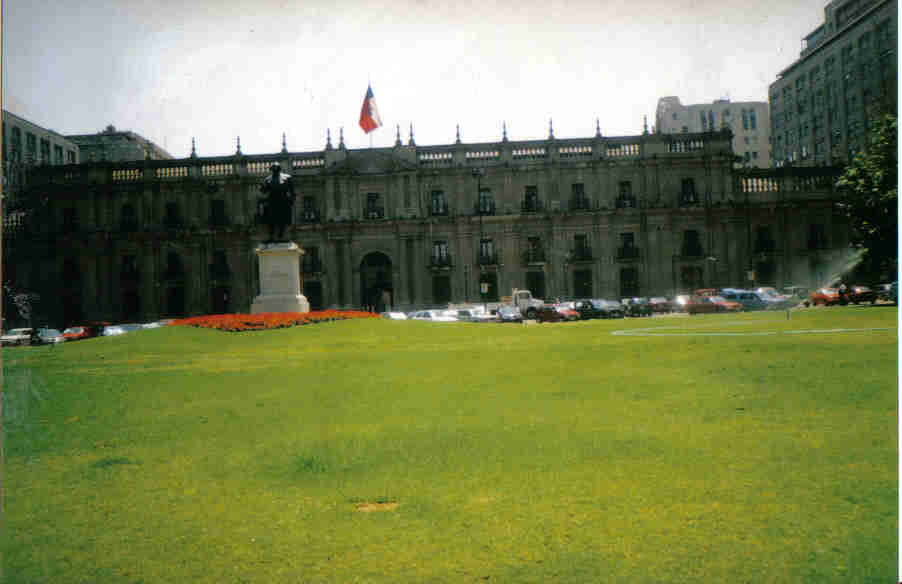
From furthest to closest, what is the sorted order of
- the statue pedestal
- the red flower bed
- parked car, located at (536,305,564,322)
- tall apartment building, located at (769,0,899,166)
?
1. parked car, located at (536,305,564,322)
2. the statue pedestal
3. the red flower bed
4. tall apartment building, located at (769,0,899,166)

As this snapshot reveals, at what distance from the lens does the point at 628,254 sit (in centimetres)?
4938

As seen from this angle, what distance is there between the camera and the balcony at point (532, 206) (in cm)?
4991

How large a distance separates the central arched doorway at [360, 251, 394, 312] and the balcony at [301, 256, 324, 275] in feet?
9.57

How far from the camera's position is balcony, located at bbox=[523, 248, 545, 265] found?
1948 inches

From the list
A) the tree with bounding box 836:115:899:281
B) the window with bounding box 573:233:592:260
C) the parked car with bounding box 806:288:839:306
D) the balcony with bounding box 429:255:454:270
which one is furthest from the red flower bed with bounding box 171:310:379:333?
the window with bounding box 573:233:592:260

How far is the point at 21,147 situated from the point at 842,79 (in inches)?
358

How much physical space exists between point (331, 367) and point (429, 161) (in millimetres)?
40506

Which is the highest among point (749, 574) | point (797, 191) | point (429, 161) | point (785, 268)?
point (429, 161)

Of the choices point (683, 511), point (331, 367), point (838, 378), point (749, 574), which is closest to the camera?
point (749, 574)

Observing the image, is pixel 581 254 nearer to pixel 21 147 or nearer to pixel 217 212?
pixel 217 212

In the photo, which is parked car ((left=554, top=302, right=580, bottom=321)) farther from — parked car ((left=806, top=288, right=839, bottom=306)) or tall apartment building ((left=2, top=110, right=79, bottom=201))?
tall apartment building ((left=2, top=110, right=79, bottom=201))

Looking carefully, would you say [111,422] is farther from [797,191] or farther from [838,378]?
[797,191]

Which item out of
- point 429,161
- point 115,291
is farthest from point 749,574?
point 115,291

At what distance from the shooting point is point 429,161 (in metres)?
50.1
